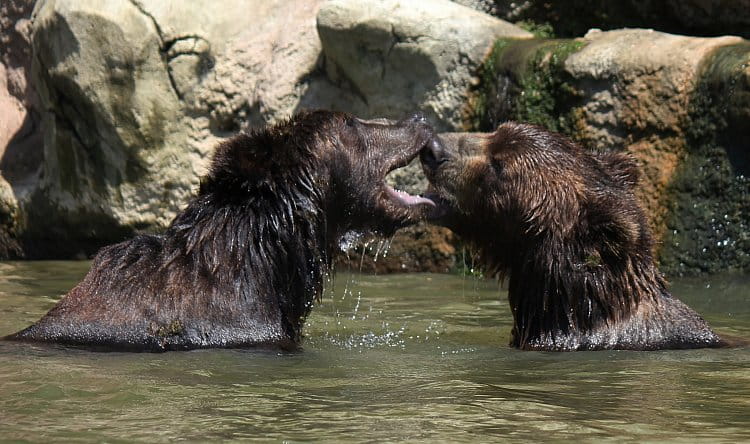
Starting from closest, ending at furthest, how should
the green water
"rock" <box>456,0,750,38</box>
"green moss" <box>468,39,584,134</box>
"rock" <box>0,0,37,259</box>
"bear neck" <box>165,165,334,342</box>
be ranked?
the green water
"bear neck" <box>165,165,334,342</box>
"green moss" <box>468,39,584,134</box>
"rock" <box>456,0,750,38</box>
"rock" <box>0,0,37,259</box>

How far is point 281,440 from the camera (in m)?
4.62

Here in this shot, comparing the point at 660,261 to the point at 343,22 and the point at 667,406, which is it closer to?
the point at 343,22

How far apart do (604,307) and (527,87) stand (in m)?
4.83

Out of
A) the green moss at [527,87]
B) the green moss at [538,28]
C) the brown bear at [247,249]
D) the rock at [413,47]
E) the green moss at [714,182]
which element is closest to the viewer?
the brown bear at [247,249]

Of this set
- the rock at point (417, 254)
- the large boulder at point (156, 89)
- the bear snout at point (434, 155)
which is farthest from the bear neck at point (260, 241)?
the large boulder at point (156, 89)

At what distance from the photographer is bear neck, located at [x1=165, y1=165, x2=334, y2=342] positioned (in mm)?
6504

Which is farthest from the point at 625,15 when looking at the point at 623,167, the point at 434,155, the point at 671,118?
the point at 434,155

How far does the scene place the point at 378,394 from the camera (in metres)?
5.57

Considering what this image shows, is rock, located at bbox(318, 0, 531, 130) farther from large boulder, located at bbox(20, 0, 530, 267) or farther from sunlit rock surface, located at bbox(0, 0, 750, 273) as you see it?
large boulder, located at bbox(20, 0, 530, 267)

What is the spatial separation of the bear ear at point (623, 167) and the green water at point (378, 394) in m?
1.14

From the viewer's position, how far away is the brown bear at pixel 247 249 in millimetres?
6340

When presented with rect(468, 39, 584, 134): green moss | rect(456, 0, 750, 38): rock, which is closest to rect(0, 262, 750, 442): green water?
rect(468, 39, 584, 134): green moss

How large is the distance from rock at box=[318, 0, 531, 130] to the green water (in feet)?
14.8

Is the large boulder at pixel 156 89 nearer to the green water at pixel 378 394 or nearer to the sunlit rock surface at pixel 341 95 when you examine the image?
the sunlit rock surface at pixel 341 95
